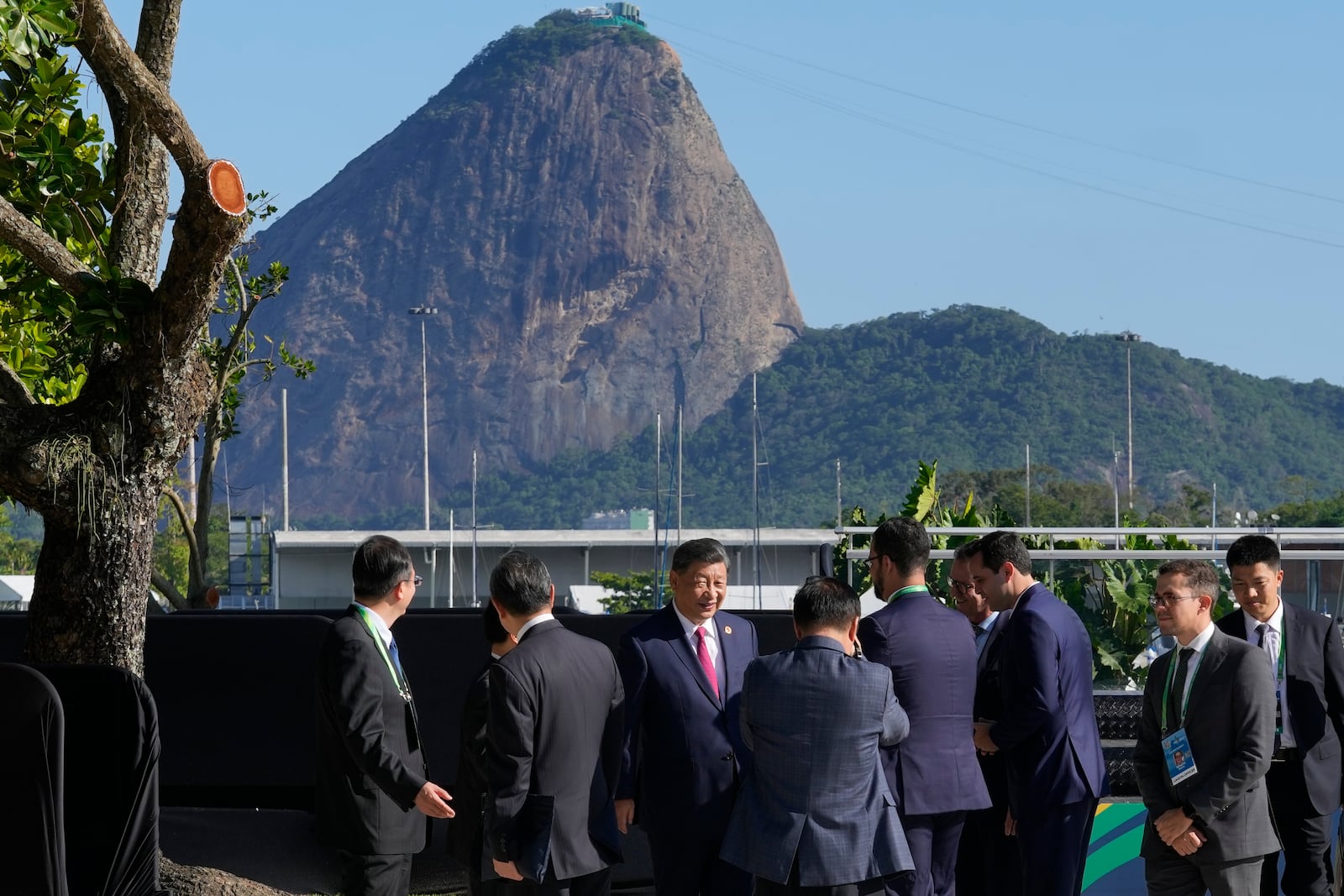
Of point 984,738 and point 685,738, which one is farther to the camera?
point 984,738

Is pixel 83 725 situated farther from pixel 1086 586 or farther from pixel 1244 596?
pixel 1086 586

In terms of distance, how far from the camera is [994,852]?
7.20 m

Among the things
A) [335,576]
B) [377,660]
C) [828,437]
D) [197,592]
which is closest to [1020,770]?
[377,660]

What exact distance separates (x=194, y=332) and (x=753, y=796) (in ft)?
11.6

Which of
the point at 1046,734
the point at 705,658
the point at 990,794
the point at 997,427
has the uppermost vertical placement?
A: the point at 997,427

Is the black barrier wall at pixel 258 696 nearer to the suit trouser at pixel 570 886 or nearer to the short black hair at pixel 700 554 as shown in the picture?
the short black hair at pixel 700 554

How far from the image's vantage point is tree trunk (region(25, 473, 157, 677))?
760cm

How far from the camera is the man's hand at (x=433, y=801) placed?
5594 millimetres

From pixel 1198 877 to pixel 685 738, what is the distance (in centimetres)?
201

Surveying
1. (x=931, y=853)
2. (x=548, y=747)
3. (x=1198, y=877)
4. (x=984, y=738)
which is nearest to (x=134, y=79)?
(x=548, y=747)

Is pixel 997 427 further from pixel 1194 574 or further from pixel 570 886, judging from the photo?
pixel 570 886

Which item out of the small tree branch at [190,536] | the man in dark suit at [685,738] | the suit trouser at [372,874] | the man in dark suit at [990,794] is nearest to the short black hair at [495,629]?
the man in dark suit at [685,738]

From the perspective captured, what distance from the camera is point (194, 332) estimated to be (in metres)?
7.36

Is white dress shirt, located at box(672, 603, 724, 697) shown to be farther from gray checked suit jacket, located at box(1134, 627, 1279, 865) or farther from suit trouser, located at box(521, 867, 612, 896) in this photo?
gray checked suit jacket, located at box(1134, 627, 1279, 865)
